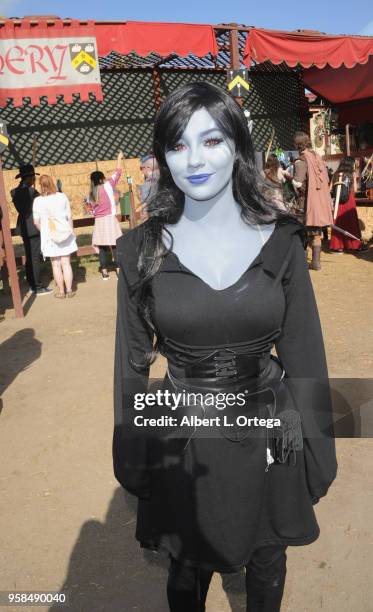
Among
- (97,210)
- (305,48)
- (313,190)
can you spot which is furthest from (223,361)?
(305,48)

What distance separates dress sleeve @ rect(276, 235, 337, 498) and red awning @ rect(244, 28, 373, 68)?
6.26 m

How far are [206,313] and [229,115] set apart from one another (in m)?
0.52

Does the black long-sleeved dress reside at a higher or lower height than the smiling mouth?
lower

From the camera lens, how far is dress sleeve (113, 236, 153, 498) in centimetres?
148

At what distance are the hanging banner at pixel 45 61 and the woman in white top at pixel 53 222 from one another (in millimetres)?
1024

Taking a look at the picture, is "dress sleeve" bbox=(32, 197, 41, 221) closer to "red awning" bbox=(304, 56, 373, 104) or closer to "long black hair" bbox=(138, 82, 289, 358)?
"long black hair" bbox=(138, 82, 289, 358)

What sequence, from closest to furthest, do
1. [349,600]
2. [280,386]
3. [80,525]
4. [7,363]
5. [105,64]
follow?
[280,386], [349,600], [80,525], [7,363], [105,64]

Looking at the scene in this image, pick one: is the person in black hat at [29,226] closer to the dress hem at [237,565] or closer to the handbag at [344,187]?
the handbag at [344,187]

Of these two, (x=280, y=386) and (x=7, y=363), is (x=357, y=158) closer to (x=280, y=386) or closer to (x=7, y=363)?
(x=7, y=363)

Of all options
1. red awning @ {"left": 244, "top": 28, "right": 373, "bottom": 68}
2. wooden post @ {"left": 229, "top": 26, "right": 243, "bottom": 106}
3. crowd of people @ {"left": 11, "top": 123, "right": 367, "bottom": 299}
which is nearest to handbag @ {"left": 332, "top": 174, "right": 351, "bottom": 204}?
crowd of people @ {"left": 11, "top": 123, "right": 367, "bottom": 299}

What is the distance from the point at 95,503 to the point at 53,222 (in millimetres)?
4744

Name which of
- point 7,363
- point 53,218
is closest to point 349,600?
point 7,363

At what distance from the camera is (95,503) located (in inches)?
110

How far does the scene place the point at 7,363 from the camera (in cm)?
493
